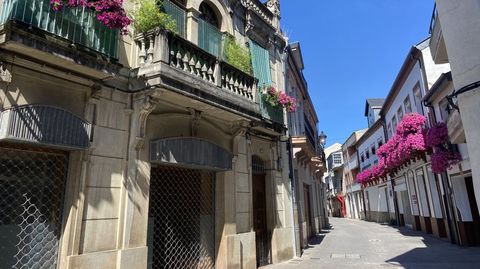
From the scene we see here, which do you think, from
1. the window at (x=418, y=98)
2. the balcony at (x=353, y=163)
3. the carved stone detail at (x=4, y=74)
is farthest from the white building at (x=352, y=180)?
the carved stone detail at (x=4, y=74)

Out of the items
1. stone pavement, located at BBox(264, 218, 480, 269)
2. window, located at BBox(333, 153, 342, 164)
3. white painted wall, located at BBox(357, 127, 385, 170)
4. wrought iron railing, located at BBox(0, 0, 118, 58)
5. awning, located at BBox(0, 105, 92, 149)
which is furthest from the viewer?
window, located at BBox(333, 153, 342, 164)

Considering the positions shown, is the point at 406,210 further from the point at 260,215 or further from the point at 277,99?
the point at 277,99

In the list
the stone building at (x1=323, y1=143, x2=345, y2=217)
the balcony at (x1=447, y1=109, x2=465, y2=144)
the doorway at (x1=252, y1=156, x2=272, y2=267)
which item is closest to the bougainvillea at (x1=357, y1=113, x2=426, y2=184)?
the balcony at (x1=447, y1=109, x2=465, y2=144)

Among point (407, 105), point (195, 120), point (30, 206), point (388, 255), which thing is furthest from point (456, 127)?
point (407, 105)

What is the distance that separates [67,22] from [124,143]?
212 centimetres

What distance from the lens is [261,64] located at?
10617mm

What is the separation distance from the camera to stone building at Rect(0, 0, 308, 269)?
473cm

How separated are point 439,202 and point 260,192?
32.7 ft

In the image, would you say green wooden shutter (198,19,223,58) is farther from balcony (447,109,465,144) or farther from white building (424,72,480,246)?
white building (424,72,480,246)

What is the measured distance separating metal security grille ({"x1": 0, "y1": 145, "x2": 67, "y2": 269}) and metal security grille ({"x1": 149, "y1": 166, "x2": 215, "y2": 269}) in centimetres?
188

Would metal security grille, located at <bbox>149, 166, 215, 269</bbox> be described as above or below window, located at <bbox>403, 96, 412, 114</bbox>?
below

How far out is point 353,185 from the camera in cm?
3859

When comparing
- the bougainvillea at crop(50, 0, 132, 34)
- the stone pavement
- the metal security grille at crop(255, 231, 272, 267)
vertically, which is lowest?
the stone pavement

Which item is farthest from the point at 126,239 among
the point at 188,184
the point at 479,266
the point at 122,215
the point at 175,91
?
the point at 479,266
